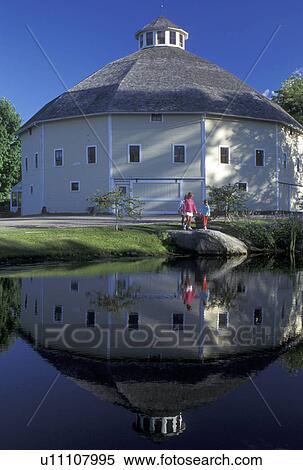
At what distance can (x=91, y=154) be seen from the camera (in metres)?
38.8

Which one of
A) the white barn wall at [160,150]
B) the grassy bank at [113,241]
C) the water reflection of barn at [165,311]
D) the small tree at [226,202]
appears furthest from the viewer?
the white barn wall at [160,150]

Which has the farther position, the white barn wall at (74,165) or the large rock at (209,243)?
the white barn wall at (74,165)

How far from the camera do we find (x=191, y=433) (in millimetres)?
4531

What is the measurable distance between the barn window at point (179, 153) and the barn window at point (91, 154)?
590cm

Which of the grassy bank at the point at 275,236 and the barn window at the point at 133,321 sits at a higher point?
the grassy bank at the point at 275,236

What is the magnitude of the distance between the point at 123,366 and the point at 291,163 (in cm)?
4117

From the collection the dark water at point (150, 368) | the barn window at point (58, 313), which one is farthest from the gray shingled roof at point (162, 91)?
the barn window at point (58, 313)

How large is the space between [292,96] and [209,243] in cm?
3577

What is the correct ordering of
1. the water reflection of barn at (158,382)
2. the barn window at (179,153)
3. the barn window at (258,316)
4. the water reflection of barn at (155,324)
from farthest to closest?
the barn window at (179,153)
the barn window at (258,316)
the water reflection of barn at (155,324)
the water reflection of barn at (158,382)

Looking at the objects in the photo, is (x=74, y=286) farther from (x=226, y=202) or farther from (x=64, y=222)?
(x=226, y=202)

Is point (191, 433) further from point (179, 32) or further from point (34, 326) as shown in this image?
point (179, 32)

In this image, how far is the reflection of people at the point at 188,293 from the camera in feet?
34.1

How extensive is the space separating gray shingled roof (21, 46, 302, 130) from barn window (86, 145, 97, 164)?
2515 millimetres

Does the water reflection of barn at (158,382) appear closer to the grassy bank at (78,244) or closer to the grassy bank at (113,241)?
the grassy bank at (78,244)
